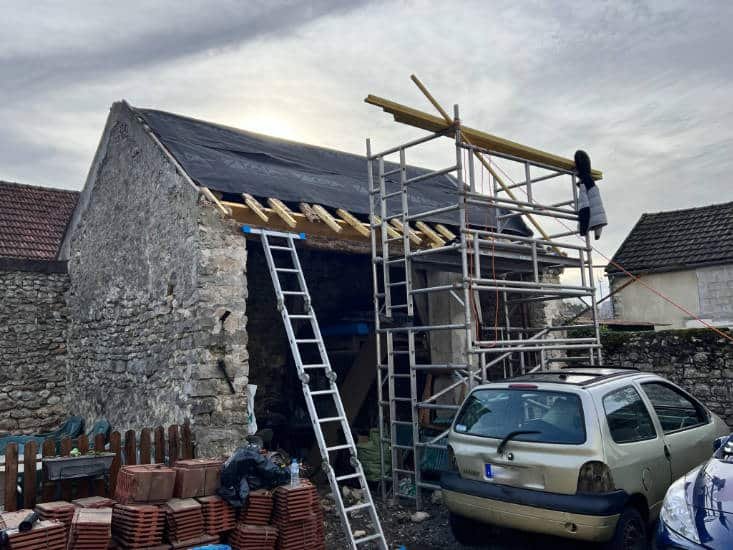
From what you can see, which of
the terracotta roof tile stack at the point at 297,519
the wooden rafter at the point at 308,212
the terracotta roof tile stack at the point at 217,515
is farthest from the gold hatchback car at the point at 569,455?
the wooden rafter at the point at 308,212

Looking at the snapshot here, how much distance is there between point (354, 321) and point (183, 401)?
12.5ft

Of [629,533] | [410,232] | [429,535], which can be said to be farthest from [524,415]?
[410,232]

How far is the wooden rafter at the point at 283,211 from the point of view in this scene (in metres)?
7.10

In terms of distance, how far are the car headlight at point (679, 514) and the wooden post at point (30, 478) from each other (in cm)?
553

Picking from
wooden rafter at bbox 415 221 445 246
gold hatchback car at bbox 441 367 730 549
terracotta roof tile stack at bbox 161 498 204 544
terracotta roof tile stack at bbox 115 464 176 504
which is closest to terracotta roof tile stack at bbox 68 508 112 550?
terracotta roof tile stack at bbox 115 464 176 504

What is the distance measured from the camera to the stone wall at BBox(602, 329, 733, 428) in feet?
30.3

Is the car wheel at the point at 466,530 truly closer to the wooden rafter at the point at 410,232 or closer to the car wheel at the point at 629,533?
the car wheel at the point at 629,533

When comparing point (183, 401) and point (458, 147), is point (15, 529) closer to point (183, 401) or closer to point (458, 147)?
point (183, 401)

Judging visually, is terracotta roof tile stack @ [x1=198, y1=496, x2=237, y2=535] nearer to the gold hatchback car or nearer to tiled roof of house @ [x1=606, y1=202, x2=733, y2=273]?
the gold hatchback car

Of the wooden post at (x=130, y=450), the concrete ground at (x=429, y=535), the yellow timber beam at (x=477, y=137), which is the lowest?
the concrete ground at (x=429, y=535)

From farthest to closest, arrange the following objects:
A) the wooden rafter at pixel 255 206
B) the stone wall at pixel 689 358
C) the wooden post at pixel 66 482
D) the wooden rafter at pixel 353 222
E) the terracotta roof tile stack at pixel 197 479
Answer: the stone wall at pixel 689 358 → the wooden rafter at pixel 353 222 → the wooden rafter at pixel 255 206 → the wooden post at pixel 66 482 → the terracotta roof tile stack at pixel 197 479

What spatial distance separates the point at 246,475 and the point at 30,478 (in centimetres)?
210

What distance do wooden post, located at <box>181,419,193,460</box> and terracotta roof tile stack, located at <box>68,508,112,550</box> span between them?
5.02 feet

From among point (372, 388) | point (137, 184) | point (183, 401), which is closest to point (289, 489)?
point (183, 401)
